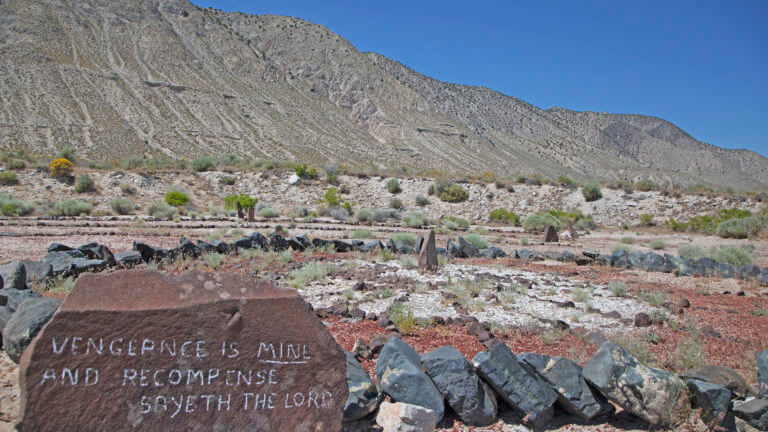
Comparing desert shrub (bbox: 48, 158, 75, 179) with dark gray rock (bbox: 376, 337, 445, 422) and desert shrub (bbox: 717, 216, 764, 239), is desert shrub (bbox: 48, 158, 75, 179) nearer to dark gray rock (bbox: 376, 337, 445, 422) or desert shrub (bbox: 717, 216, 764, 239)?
dark gray rock (bbox: 376, 337, 445, 422)

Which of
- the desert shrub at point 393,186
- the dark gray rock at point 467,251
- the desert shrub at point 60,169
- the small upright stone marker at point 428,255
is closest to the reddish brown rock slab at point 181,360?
the small upright stone marker at point 428,255

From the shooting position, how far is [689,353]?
539 centimetres

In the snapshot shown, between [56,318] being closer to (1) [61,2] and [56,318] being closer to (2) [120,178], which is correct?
(2) [120,178]

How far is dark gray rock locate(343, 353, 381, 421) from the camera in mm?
3936

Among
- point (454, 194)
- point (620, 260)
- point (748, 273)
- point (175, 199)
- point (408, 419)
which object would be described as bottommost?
point (175, 199)

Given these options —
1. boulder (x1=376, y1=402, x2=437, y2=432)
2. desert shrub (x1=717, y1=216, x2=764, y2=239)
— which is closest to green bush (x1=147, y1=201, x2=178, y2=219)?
boulder (x1=376, y1=402, x2=437, y2=432)

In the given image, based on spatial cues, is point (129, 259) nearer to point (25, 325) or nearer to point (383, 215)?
point (25, 325)

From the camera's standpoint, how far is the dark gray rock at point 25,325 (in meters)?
4.20

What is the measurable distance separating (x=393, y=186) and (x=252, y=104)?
34650mm

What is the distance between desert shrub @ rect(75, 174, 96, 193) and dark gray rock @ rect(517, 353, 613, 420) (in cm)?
2987

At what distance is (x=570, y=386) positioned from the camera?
431 centimetres

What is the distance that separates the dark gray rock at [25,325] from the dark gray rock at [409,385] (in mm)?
3201

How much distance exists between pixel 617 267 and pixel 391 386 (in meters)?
11.7

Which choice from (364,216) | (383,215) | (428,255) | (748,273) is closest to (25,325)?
(428,255)
